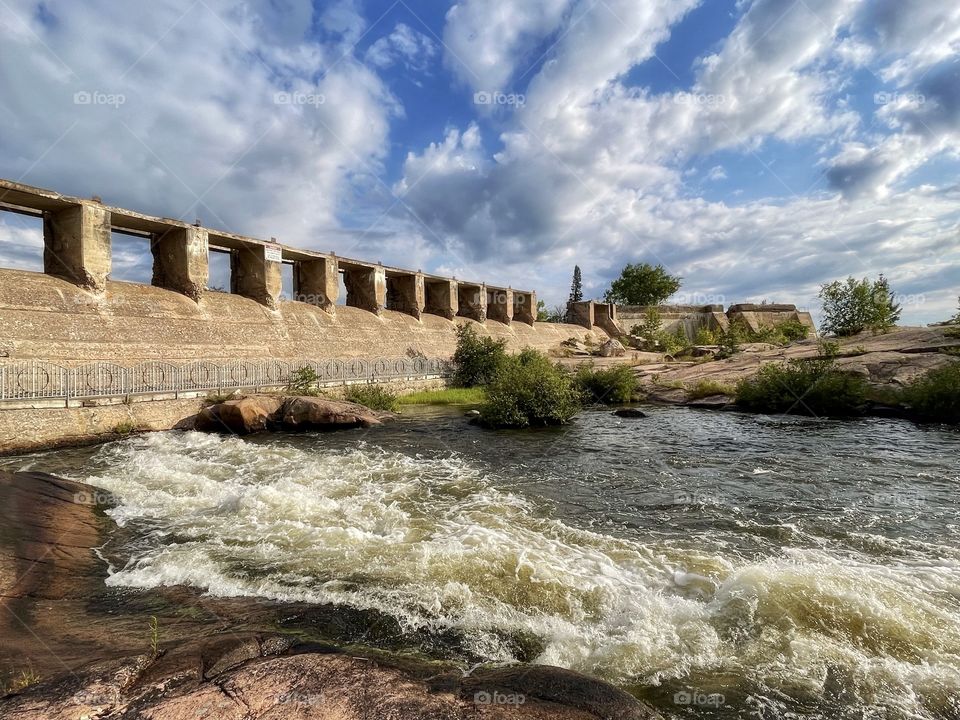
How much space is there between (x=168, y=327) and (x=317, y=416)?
1011cm

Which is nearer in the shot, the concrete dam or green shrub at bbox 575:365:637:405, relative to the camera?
the concrete dam

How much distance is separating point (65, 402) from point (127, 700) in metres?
14.9

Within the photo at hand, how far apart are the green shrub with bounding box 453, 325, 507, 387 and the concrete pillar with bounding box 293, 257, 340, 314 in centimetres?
934

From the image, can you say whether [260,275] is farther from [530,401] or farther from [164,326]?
[530,401]

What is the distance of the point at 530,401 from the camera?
17.3 m

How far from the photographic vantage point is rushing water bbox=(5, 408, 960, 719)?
3680 millimetres

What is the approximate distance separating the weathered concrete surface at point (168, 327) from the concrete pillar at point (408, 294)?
3222 millimetres

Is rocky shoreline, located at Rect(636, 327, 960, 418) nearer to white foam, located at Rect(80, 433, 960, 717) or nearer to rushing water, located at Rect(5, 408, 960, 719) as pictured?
rushing water, located at Rect(5, 408, 960, 719)

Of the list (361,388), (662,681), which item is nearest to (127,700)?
(662,681)

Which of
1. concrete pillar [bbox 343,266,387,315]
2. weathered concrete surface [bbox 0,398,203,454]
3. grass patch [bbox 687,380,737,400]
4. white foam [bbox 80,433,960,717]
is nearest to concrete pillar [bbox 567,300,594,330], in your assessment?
concrete pillar [bbox 343,266,387,315]

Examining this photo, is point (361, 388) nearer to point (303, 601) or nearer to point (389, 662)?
point (303, 601)

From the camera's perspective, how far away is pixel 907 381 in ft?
56.9

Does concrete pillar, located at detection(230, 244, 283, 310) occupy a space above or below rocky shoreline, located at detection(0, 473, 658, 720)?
above

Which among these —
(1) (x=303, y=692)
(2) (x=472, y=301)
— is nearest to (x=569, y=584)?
(1) (x=303, y=692)
